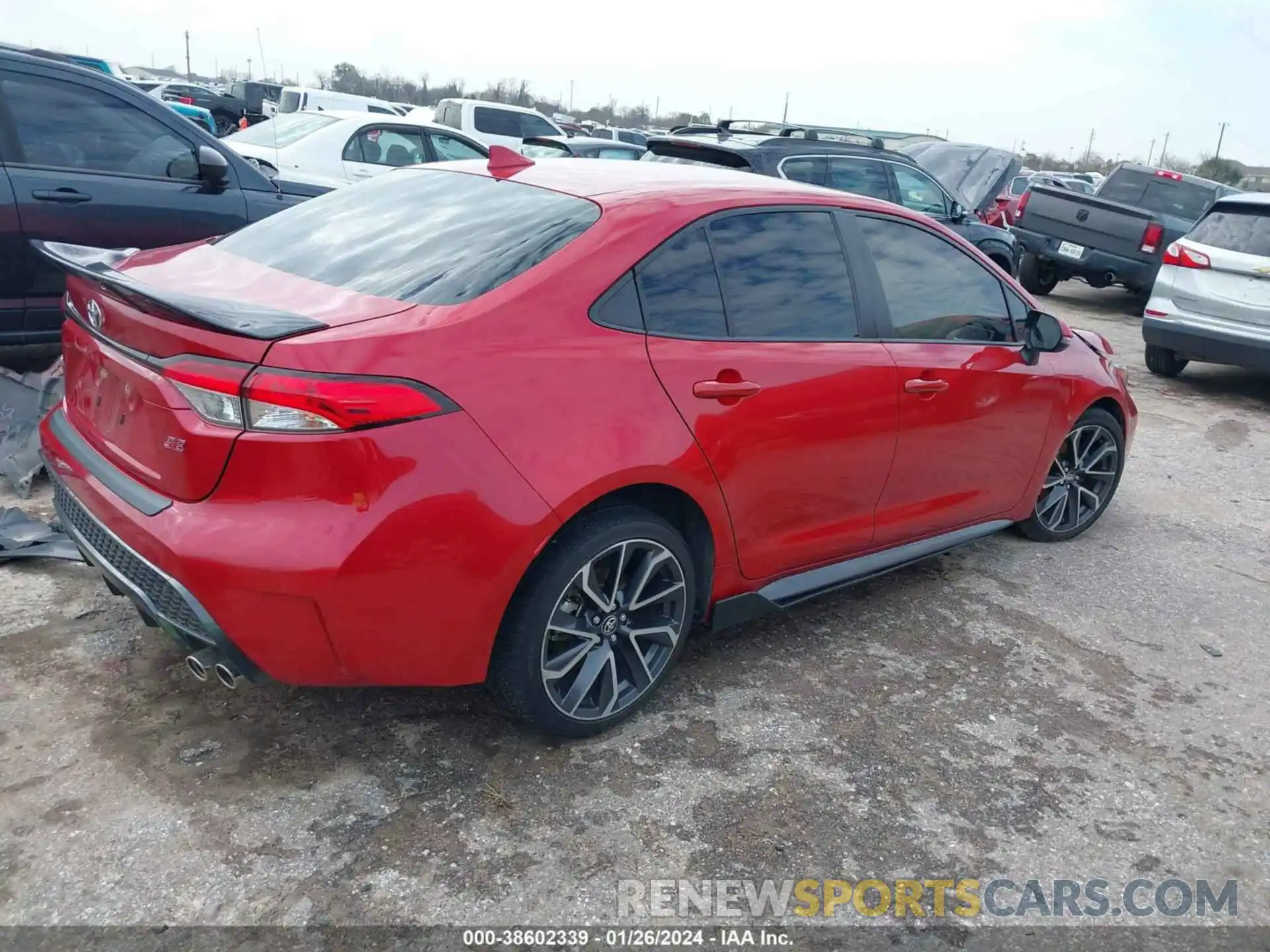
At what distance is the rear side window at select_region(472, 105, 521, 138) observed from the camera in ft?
55.8

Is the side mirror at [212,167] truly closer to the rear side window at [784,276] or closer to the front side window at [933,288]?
the rear side window at [784,276]

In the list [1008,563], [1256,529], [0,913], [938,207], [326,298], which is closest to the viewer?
[0,913]

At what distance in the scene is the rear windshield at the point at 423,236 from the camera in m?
2.79

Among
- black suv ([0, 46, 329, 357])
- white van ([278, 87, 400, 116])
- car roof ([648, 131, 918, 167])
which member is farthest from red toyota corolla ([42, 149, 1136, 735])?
white van ([278, 87, 400, 116])

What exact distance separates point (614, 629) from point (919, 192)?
25.3 ft

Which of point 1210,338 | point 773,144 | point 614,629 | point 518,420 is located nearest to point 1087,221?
point 1210,338

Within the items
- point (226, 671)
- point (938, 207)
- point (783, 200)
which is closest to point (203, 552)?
point (226, 671)

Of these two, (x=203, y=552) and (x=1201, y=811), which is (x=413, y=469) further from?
(x=1201, y=811)

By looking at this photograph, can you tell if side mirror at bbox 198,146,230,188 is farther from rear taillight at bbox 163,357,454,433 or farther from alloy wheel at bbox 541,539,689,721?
alloy wheel at bbox 541,539,689,721

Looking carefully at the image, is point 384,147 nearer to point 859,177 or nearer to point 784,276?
point 859,177

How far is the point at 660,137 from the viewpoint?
819 cm

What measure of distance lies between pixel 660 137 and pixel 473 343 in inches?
242

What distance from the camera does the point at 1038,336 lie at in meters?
4.23

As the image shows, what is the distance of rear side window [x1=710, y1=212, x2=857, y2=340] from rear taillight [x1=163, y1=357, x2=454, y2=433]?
1.18 metres
